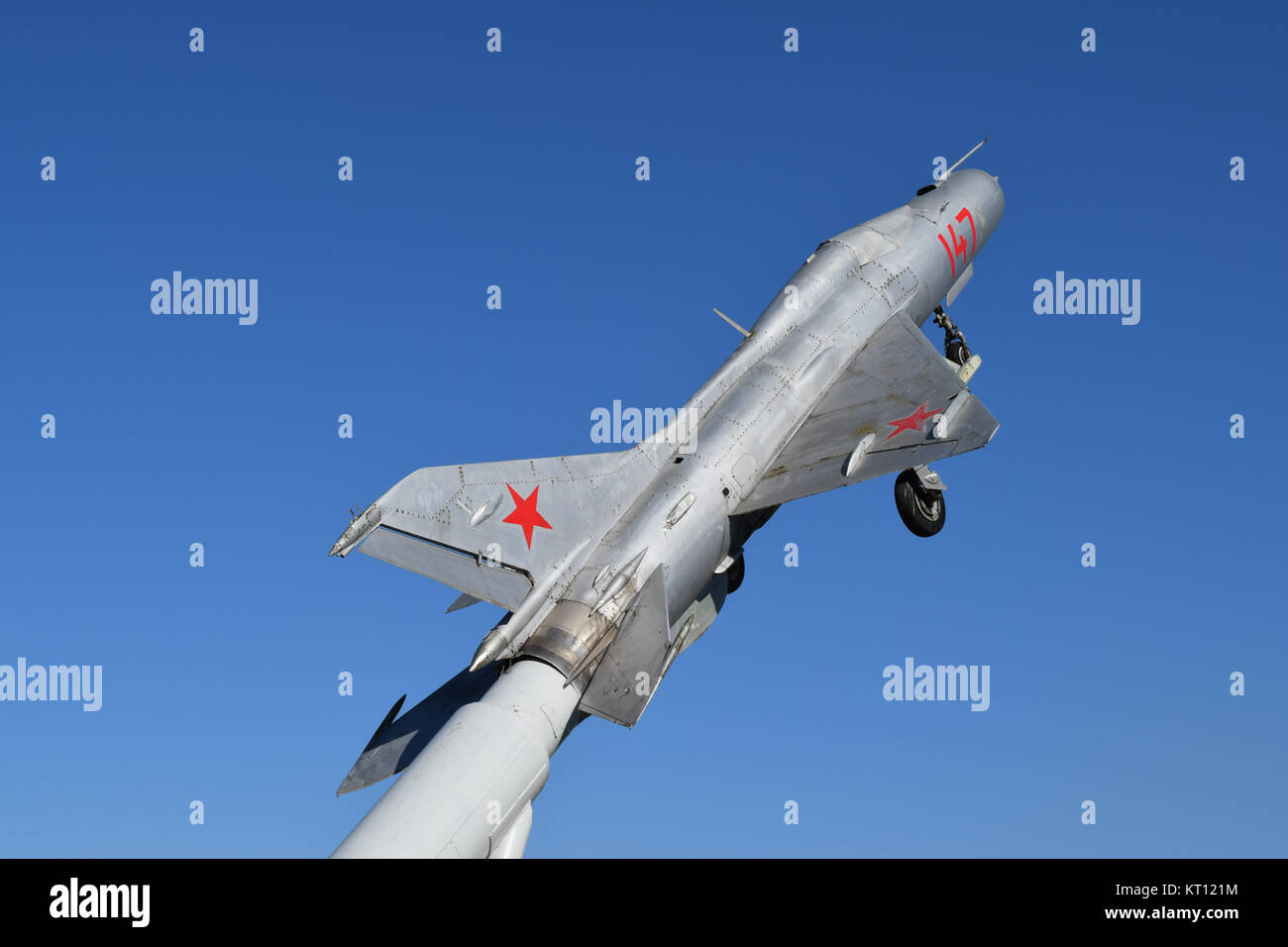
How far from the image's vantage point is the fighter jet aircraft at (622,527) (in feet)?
57.9

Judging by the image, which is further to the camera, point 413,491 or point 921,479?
point 921,479

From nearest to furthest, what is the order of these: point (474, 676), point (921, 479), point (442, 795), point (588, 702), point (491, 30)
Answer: point (442, 795) < point (588, 702) < point (474, 676) < point (491, 30) < point (921, 479)

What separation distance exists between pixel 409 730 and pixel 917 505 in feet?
40.6

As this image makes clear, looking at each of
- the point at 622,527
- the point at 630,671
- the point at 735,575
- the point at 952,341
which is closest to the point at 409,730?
the point at 630,671

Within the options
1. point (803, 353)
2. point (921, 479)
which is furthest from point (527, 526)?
point (921, 479)

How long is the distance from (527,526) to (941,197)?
16020mm

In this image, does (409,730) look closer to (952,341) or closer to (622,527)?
(622,527)

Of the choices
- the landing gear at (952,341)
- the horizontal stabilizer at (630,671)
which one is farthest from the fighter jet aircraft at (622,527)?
the landing gear at (952,341)

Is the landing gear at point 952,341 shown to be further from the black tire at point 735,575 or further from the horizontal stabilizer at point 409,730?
the horizontal stabilizer at point 409,730

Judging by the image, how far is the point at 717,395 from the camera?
25.3 meters

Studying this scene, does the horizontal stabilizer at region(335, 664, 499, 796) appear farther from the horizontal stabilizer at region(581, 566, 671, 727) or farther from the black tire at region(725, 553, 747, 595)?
the black tire at region(725, 553, 747, 595)

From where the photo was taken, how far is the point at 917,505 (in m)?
27.4

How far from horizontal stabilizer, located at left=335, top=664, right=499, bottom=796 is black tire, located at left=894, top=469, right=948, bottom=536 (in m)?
10.3

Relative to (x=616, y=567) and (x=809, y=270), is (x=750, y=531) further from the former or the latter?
(x=809, y=270)
